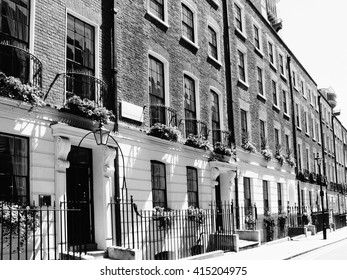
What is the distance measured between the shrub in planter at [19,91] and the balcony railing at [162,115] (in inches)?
207

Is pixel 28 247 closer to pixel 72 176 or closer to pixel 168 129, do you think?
pixel 72 176

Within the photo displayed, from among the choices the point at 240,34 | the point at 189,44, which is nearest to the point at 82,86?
the point at 189,44

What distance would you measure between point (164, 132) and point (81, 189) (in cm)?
392

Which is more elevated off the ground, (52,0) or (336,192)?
(52,0)

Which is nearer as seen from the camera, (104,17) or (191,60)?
(104,17)

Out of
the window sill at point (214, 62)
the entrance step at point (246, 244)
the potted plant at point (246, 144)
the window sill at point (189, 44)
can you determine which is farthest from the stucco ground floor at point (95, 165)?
the window sill at point (214, 62)

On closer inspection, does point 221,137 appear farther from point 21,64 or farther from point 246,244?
point 21,64

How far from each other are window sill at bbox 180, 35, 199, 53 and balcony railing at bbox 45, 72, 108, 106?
5.81 meters

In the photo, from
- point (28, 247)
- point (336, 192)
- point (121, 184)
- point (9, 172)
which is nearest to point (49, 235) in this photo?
point (28, 247)

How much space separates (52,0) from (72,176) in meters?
4.65

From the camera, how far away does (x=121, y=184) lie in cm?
1253

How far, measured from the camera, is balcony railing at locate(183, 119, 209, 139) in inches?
664

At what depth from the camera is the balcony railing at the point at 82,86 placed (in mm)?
11008

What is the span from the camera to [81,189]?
11617 millimetres
